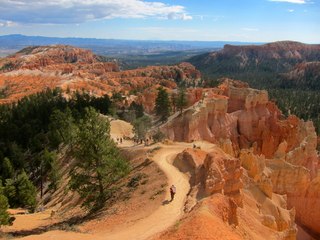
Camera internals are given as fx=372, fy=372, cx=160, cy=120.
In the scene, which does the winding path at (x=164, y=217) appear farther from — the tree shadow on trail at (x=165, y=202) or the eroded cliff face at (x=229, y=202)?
the eroded cliff face at (x=229, y=202)

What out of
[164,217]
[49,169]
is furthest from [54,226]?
[49,169]

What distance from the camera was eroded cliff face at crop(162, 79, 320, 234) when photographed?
4128 centimetres

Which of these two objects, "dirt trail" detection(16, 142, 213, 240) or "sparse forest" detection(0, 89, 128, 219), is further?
"sparse forest" detection(0, 89, 128, 219)

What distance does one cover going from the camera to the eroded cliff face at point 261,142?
4128 cm

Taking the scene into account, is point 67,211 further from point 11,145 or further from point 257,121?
point 257,121

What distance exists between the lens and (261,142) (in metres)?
72.8

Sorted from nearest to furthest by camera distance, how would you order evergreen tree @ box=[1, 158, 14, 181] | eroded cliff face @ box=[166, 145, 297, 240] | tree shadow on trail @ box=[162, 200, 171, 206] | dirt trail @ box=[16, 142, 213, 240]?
1. eroded cliff face @ box=[166, 145, 297, 240]
2. dirt trail @ box=[16, 142, 213, 240]
3. tree shadow on trail @ box=[162, 200, 171, 206]
4. evergreen tree @ box=[1, 158, 14, 181]

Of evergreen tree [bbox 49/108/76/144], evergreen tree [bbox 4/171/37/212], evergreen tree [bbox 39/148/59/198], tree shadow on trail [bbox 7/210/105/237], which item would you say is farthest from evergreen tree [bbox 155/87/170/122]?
tree shadow on trail [bbox 7/210/105/237]

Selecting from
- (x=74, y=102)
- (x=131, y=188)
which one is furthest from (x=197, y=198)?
(x=74, y=102)

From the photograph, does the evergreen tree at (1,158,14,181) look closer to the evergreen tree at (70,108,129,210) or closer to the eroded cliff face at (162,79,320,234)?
the eroded cliff face at (162,79,320,234)

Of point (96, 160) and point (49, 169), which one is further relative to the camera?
point (49, 169)

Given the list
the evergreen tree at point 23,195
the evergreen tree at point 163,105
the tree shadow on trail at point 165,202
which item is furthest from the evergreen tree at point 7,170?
the tree shadow on trail at point 165,202

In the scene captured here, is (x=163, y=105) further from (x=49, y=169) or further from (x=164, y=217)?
(x=164, y=217)

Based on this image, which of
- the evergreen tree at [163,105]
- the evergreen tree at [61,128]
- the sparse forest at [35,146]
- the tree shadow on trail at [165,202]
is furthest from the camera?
the evergreen tree at [163,105]
